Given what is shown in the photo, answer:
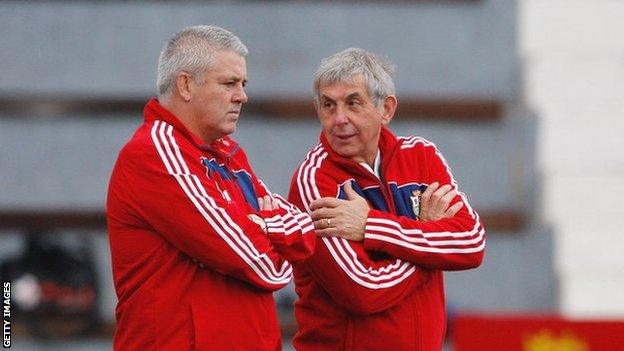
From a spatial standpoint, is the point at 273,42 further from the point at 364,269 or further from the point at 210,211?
the point at 210,211

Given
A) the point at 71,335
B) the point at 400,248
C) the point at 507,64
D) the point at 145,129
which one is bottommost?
the point at 71,335

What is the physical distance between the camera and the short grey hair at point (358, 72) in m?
4.29

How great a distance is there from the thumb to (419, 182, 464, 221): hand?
0.20 m

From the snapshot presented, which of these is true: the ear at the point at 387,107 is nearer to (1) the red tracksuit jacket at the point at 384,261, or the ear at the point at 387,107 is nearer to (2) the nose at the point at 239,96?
(1) the red tracksuit jacket at the point at 384,261

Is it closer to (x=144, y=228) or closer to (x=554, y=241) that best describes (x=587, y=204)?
(x=554, y=241)

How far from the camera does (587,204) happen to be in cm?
1000

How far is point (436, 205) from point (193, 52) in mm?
872

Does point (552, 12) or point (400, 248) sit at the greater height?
point (400, 248)

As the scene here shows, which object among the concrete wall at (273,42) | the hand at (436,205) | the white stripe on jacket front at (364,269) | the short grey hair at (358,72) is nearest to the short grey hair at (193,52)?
the short grey hair at (358,72)

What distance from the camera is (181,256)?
3.85 m

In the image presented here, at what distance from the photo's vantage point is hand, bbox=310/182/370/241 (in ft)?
13.8

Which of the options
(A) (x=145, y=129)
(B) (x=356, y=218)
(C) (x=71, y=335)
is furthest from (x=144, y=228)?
(C) (x=71, y=335)

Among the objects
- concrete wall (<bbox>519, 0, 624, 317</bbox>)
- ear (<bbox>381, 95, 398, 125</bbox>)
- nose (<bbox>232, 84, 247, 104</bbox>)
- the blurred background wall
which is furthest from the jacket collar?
the blurred background wall

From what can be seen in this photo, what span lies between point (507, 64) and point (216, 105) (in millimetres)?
6950
